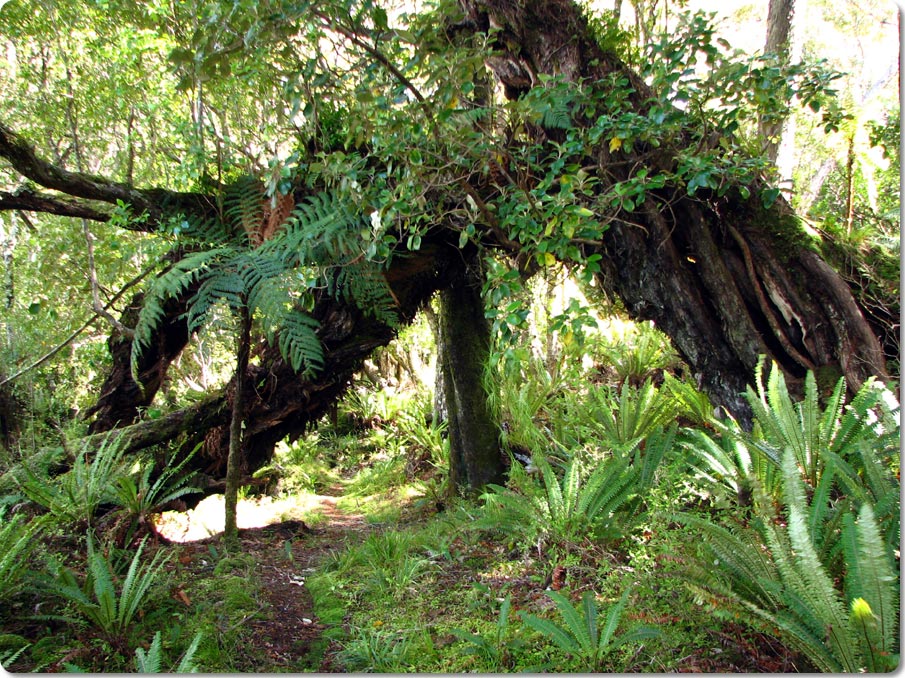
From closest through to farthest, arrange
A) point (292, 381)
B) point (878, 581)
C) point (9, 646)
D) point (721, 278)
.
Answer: point (878, 581)
point (9, 646)
point (721, 278)
point (292, 381)

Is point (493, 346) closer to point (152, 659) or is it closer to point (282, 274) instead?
point (282, 274)

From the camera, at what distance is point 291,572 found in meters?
2.95

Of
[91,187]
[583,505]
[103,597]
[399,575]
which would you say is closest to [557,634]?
[583,505]

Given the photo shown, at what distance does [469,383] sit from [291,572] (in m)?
1.71

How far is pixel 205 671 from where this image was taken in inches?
75.8

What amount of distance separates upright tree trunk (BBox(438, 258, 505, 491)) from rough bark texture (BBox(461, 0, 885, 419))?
49.1 inches

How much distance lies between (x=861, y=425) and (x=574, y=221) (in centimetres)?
140

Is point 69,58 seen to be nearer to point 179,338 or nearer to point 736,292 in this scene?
point 179,338

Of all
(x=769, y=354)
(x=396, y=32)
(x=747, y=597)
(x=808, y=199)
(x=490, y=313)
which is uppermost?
(x=396, y=32)

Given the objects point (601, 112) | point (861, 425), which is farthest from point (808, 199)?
point (861, 425)

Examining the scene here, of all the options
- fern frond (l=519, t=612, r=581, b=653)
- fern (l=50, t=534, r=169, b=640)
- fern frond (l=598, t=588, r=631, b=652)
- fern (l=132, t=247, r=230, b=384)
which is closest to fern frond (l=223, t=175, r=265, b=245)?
fern (l=132, t=247, r=230, b=384)

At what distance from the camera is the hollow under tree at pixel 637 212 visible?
2.56m

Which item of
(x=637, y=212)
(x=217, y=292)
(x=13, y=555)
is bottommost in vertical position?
(x=13, y=555)

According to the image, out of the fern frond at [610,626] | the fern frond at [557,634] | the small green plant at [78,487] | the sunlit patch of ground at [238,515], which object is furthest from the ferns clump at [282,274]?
the fern frond at [610,626]
